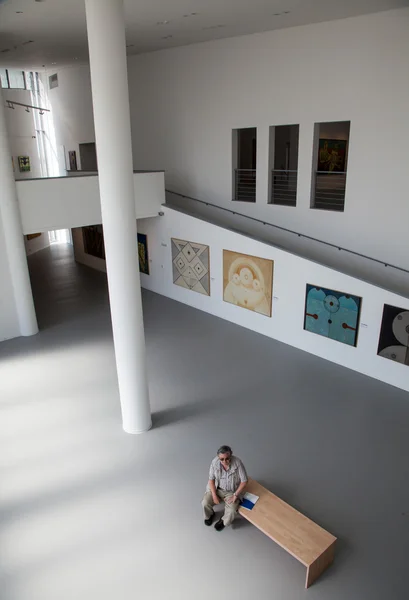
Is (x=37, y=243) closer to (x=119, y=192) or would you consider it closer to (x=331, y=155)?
(x=331, y=155)

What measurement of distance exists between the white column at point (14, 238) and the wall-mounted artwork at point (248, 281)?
17.2ft

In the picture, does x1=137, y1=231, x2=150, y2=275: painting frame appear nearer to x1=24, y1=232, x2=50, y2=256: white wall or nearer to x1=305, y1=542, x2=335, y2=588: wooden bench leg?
x1=24, y1=232, x2=50, y2=256: white wall

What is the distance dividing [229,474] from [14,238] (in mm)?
8436

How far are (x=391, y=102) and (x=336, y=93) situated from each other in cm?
141

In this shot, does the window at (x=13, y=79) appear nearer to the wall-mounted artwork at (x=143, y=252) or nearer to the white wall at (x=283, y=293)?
the wall-mounted artwork at (x=143, y=252)

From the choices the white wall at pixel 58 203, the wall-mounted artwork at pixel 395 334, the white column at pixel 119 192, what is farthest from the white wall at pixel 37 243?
the wall-mounted artwork at pixel 395 334

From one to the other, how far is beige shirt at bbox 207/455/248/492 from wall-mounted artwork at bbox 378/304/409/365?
481cm

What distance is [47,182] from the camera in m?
11.6

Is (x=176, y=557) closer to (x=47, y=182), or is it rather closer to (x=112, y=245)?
(x=112, y=245)

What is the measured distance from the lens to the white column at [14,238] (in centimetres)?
1091

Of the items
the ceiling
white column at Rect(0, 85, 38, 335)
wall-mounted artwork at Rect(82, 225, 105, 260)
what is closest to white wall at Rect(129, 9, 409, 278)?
the ceiling

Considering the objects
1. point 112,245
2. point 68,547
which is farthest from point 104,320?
point 68,547

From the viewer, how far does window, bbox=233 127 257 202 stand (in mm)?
13625

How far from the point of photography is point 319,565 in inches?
209
